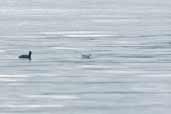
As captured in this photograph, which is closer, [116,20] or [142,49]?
[142,49]

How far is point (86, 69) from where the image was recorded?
27.9 m

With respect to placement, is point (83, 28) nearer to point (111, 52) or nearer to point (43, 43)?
point (43, 43)

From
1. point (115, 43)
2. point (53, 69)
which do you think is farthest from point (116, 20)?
point (53, 69)

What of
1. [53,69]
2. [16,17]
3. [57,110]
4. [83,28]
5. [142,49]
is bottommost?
[57,110]

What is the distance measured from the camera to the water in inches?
867

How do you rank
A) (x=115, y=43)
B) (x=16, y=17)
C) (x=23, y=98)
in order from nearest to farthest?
1. (x=23, y=98)
2. (x=115, y=43)
3. (x=16, y=17)

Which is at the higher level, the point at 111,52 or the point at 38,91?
the point at 111,52

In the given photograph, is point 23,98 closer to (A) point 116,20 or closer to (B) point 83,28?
(B) point 83,28

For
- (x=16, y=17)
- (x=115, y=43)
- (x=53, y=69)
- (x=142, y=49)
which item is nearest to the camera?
(x=53, y=69)

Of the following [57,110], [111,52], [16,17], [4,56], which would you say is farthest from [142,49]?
[16,17]

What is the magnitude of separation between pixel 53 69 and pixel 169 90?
179 inches

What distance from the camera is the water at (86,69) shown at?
22.0 meters

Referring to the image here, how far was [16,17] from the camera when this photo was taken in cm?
5375

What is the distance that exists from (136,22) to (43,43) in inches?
525
